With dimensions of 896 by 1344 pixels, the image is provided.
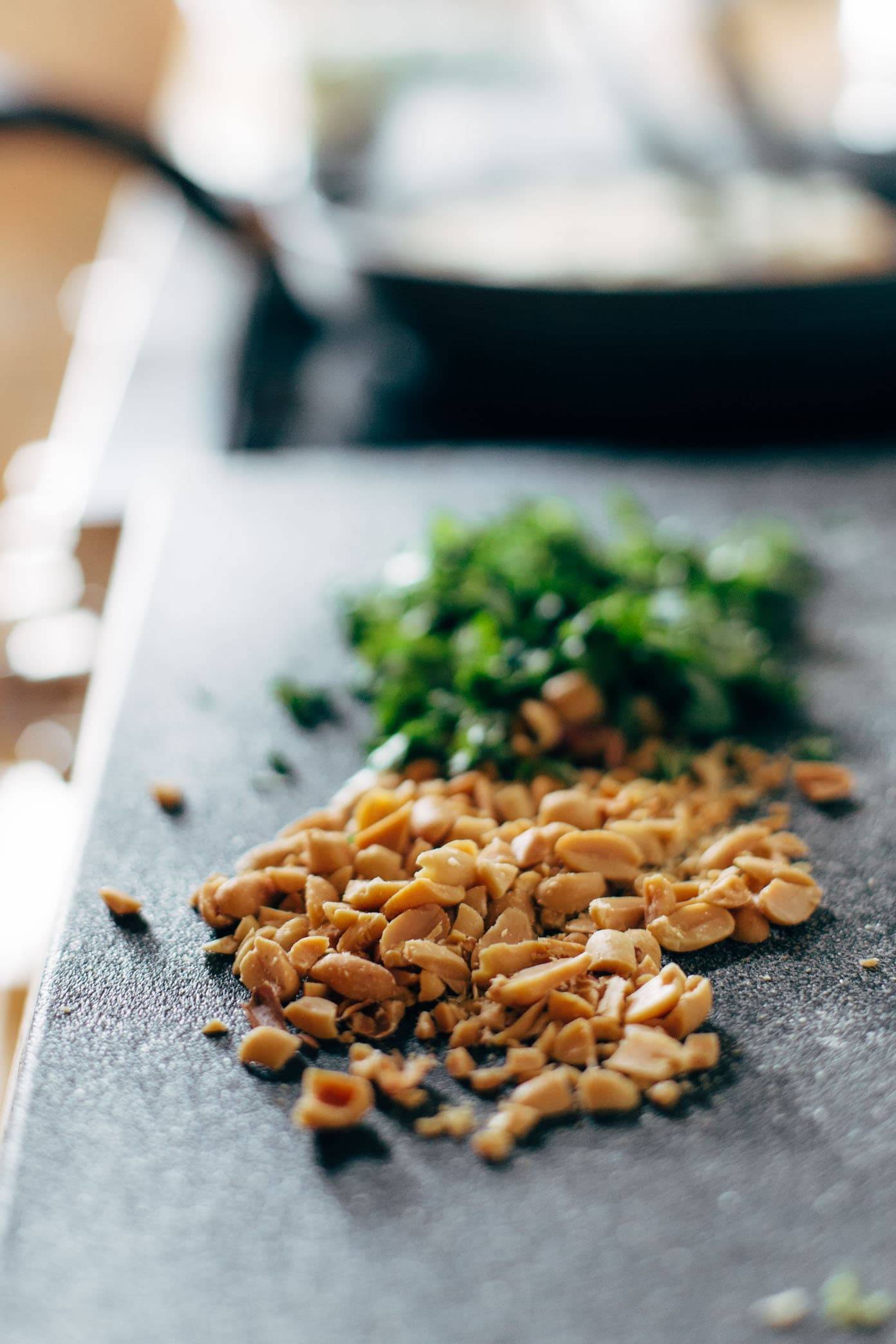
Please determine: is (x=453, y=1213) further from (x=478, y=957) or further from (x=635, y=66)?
(x=635, y=66)

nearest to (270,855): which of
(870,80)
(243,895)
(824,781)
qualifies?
(243,895)

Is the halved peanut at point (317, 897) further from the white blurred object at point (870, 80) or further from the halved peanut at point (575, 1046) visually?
the white blurred object at point (870, 80)

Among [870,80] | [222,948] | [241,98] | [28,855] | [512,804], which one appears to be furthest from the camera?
[241,98]

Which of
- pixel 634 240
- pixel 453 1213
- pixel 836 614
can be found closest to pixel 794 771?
pixel 836 614

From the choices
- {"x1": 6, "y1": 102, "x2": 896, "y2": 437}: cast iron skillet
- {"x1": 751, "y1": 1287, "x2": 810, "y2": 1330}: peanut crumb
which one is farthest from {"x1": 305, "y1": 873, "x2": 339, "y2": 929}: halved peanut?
{"x1": 6, "y1": 102, "x2": 896, "y2": 437}: cast iron skillet

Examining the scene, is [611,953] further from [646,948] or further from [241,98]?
[241,98]
